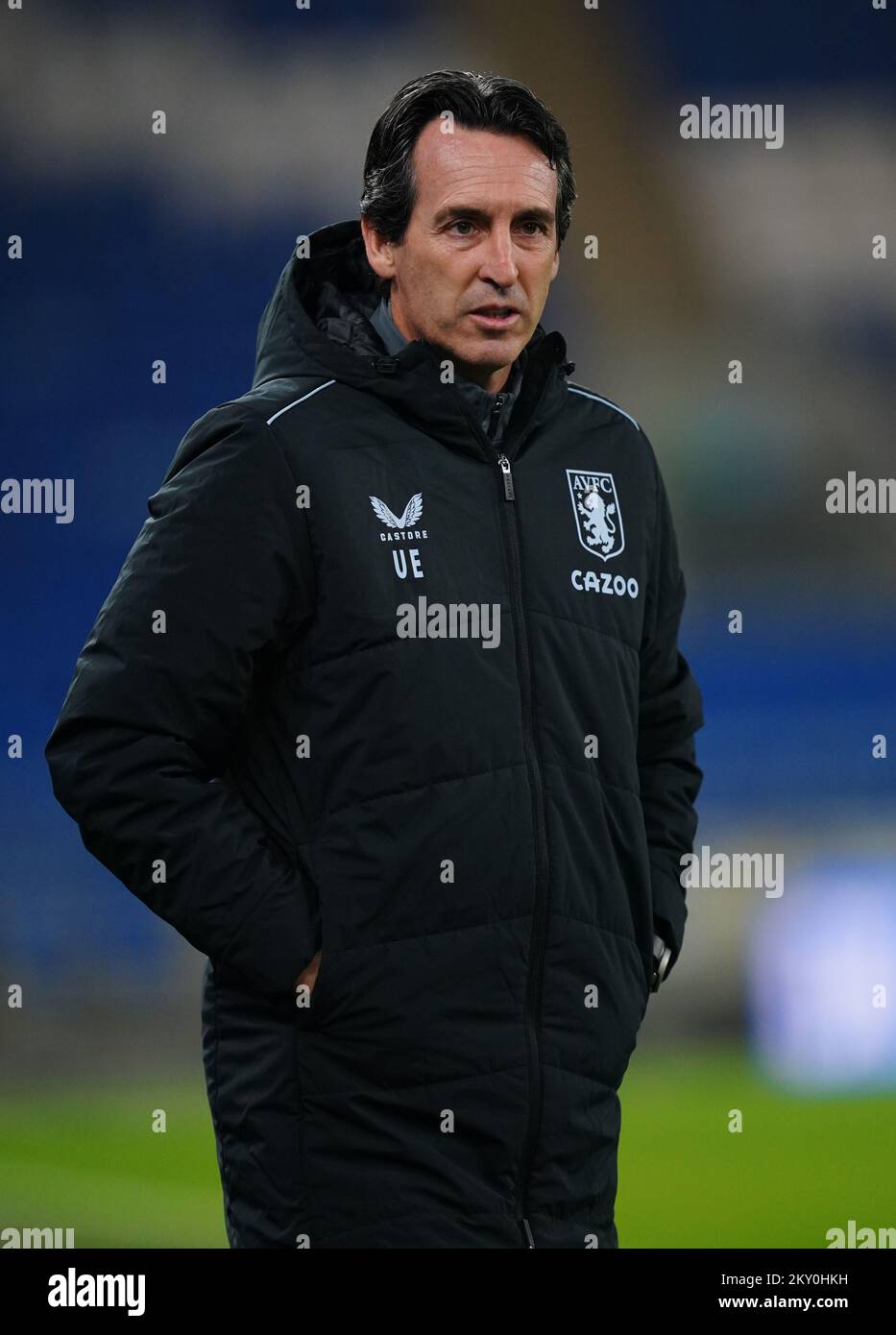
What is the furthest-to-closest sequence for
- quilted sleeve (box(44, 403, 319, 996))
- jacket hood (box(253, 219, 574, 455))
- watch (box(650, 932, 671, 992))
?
1. watch (box(650, 932, 671, 992))
2. jacket hood (box(253, 219, 574, 455))
3. quilted sleeve (box(44, 403, 319, 996))

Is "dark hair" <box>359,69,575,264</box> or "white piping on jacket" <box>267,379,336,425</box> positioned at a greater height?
"dark hair" <box>359,69,575,264</box>

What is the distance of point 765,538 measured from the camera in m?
3.66

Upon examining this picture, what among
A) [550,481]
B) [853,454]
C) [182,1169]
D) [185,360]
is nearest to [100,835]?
[550,481]

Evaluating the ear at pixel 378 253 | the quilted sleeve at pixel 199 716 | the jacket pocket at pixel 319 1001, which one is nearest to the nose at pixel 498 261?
the ear at pixel 378 253

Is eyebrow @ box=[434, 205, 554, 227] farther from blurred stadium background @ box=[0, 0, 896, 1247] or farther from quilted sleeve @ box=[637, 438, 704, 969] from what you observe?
blurred stadium background @ box=[0, 0, 896, 1247]

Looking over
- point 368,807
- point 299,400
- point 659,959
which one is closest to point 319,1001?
point 368,807

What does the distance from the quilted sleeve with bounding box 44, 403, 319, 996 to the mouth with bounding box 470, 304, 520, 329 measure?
22 cm

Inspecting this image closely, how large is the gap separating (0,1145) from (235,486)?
7.24 ft

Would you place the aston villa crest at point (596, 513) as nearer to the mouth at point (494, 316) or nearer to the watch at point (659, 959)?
the mouth at point (494, 316)

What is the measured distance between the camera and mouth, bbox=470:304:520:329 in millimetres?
1434

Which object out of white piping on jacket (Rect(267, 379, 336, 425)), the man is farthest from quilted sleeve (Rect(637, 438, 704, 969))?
white piping on jacket (Rect(267, 379, 336, 425))

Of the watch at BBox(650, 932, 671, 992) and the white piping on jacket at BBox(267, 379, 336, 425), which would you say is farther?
the watch at BBox(650, 932, 671, 992)

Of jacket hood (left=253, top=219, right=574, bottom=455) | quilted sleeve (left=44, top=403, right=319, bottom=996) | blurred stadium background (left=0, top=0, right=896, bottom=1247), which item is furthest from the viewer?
blurred stadium background (left=0, top=0, right=896, bottom=1247)

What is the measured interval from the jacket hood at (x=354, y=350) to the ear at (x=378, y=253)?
0.16 ft
